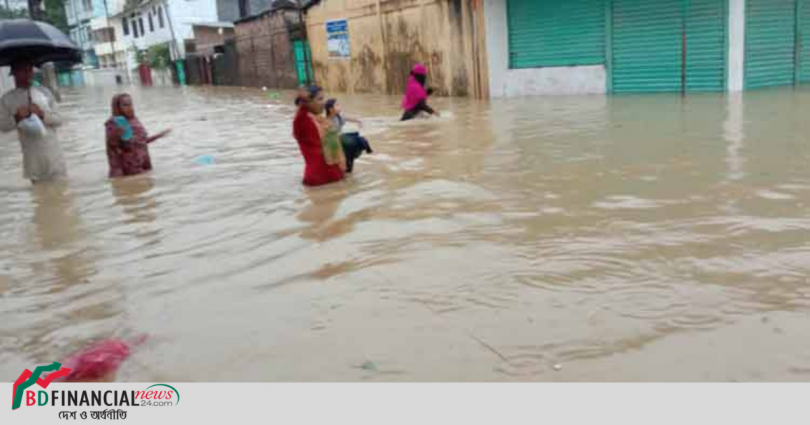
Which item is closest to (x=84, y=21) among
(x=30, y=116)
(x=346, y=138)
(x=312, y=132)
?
(x=30, y=116)

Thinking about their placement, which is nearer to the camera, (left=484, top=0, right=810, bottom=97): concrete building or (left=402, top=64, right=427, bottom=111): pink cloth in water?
(left=402, top=64, right=427, bottom=111): pink cloth in water

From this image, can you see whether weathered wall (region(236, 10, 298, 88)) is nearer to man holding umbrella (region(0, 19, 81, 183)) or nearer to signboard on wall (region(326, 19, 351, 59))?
signboard on wall (region(326, 19, 351, 59))

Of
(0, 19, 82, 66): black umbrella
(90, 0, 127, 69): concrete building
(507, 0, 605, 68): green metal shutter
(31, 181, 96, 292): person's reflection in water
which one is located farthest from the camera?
(90, 0, 127, 69): concrete building

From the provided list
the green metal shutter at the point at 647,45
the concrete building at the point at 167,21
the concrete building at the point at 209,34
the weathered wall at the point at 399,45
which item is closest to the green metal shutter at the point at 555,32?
the green metal shutter at the point at 647,45

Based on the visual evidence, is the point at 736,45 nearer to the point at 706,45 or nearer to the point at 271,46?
the point at 706,45

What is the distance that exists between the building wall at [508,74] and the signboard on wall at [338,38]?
7067 millimetres

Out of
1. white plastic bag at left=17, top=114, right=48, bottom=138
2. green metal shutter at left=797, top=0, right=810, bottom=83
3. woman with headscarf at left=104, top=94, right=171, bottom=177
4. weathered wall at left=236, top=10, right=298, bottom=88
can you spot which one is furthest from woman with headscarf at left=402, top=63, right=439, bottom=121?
weathered wall at left=236, top=10, right=298, bottom=88

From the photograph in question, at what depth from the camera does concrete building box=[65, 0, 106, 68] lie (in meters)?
60.4

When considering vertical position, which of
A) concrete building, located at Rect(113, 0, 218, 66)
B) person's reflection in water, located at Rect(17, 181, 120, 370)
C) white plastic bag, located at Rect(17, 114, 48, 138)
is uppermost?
concrete building, located at Rect(113, 0, 218, 66)

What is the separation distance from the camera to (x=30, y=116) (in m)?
7.13

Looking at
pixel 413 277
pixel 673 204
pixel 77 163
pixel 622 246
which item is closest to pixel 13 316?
pixel 413 277

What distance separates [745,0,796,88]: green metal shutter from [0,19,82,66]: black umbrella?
1192 cm

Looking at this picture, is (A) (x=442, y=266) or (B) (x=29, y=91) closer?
(A) (x=442, y=266)

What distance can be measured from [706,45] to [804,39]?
2.03 meters
